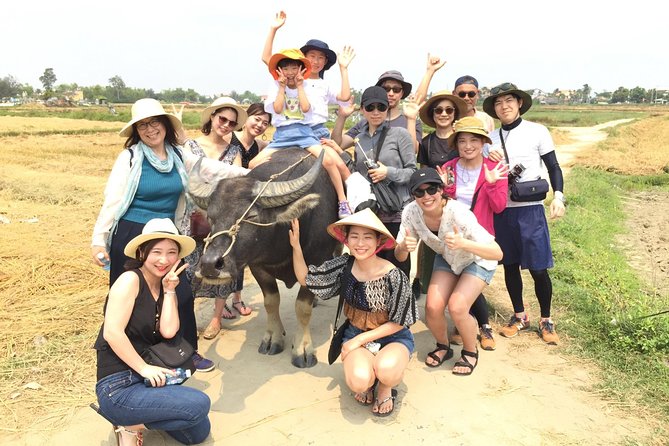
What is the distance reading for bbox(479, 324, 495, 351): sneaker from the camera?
169 inches

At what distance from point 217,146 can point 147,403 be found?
2.55 meters

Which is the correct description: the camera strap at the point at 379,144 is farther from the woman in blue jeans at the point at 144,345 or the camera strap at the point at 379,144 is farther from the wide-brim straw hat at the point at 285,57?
the woman in blue jeans at the point at 144,345

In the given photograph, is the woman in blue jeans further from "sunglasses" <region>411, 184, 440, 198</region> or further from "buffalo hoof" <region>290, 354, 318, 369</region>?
"sunglasses" <region>411, 184, 440, 198</region>

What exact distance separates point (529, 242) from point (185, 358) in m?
3.06

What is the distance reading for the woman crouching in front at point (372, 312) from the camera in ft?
10.7

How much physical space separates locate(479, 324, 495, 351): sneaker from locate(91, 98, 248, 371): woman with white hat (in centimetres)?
256

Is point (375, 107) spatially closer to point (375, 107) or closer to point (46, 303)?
point (375, 107)

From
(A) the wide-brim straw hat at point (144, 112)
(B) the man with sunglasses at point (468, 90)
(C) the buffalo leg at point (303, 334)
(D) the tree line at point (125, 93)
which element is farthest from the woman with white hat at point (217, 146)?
(D) the tree line at point (125, 93)

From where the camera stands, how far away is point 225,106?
4340 mm

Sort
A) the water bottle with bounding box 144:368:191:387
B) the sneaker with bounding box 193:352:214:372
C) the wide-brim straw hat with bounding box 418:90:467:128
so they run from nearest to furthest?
the water bottle with bounding box 144:368:191:387
the sneaker with bounding box 193:352:214:372
the wide-brim straw hat with bounding box 418:90:467:128

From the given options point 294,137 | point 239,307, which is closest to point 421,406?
point 239,307

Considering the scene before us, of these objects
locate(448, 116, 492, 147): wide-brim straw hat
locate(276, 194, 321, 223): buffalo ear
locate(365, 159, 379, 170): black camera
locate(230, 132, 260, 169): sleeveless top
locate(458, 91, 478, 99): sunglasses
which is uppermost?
locate(458, 91, 478, 99): sunglasses

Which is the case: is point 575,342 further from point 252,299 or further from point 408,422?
point 252,299

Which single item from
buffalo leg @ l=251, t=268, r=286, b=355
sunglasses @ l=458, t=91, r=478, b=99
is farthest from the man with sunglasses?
buffalo leg @ l=251, t=268, r=286, b=355
